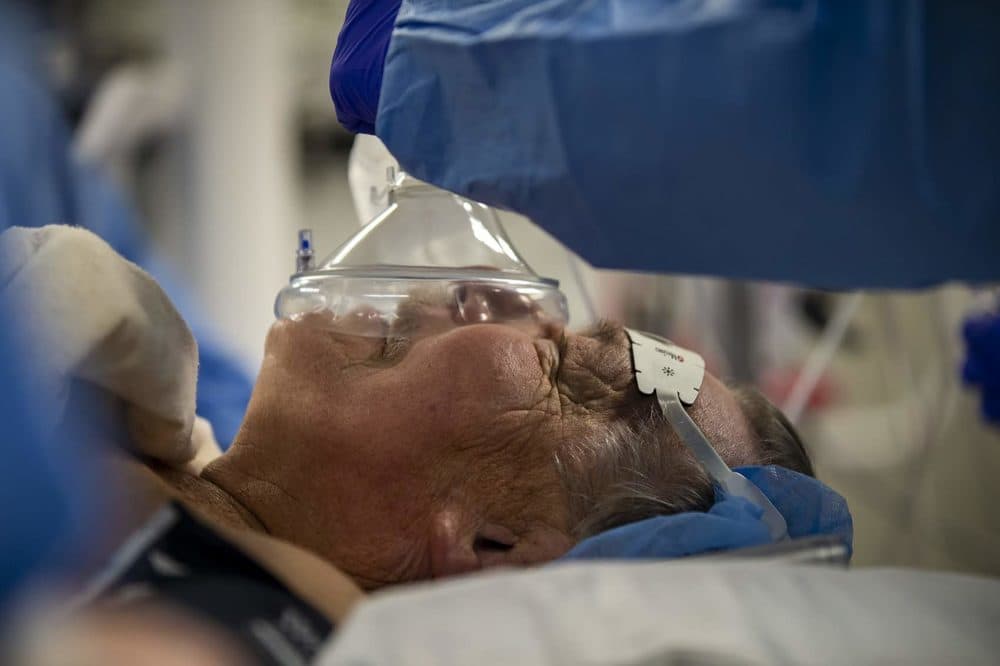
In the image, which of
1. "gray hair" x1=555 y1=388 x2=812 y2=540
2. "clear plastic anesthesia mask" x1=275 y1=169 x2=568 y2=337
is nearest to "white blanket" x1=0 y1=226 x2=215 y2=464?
"clear plastic anesthesia mask" x1=275 y1=169 x2=568 y2=337

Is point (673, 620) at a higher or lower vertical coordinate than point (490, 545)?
higher

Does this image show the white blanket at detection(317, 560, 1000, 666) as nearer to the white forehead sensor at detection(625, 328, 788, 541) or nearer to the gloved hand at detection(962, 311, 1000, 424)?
the white forehead sensor at detection(625, 328, 788, 541)

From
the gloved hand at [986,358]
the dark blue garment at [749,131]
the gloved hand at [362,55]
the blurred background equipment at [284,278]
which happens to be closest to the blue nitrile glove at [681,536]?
the dark blue garment at [749,131]

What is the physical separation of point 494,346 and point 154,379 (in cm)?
36

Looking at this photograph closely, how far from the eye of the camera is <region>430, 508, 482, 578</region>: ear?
3.15 ft

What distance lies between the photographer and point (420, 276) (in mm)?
1138

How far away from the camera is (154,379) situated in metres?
0.86

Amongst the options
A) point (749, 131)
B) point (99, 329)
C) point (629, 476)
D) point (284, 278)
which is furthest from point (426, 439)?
point (284, 278)

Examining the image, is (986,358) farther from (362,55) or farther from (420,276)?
(362,55)

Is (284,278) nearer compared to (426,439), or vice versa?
(426,439)

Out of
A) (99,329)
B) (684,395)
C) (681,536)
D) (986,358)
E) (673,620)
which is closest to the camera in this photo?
(673,620)

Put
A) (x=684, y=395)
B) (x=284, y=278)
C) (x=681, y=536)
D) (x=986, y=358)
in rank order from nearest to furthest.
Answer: (x=681, y=536) < (x=684, y=395) < (x=986, y=358) < (x=284, y=278)

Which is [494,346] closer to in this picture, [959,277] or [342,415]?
[342,415]

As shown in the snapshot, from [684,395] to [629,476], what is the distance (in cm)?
13
